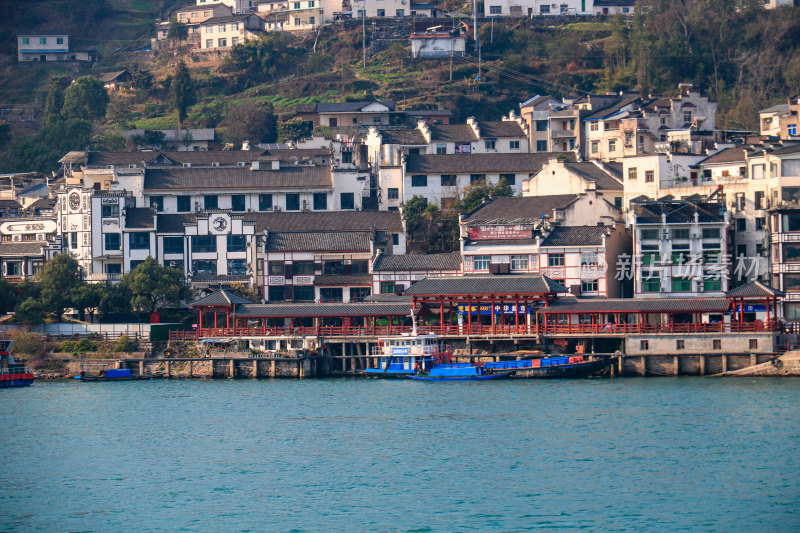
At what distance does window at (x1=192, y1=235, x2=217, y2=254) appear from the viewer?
86562mm

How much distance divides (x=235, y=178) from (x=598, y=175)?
2605 cm

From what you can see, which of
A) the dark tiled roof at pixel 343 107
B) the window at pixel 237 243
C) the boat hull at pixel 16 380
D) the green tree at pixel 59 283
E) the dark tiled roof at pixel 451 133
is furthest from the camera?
the dark tiled roof at pixel 343 107

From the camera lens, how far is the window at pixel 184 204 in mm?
93438

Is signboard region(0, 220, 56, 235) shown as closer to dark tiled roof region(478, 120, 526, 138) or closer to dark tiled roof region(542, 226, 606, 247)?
dark tiled roof region(478, 120, 526, 138)

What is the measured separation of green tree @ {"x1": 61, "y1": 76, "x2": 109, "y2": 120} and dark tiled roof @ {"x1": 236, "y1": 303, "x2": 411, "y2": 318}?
53.1m

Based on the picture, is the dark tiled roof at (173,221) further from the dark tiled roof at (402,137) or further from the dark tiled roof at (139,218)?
the dark tiled roof at (402,137)

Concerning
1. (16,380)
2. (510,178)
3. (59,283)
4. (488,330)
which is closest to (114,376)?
(16,380)

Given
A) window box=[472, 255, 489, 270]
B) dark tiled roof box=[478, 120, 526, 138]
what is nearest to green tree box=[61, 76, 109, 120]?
dark tiled roof box=[478, 120, 526, 138]

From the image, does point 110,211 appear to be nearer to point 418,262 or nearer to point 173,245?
point 173,245

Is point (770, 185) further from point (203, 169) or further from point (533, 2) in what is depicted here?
point (533, 2)

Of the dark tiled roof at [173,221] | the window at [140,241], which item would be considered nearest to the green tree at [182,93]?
the dark tiled roof at [173,221]

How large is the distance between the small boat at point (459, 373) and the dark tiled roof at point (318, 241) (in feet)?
53.0

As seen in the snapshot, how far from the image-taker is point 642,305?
71062 mm

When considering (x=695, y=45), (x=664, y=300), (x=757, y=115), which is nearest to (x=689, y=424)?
(x=664, y=300)
